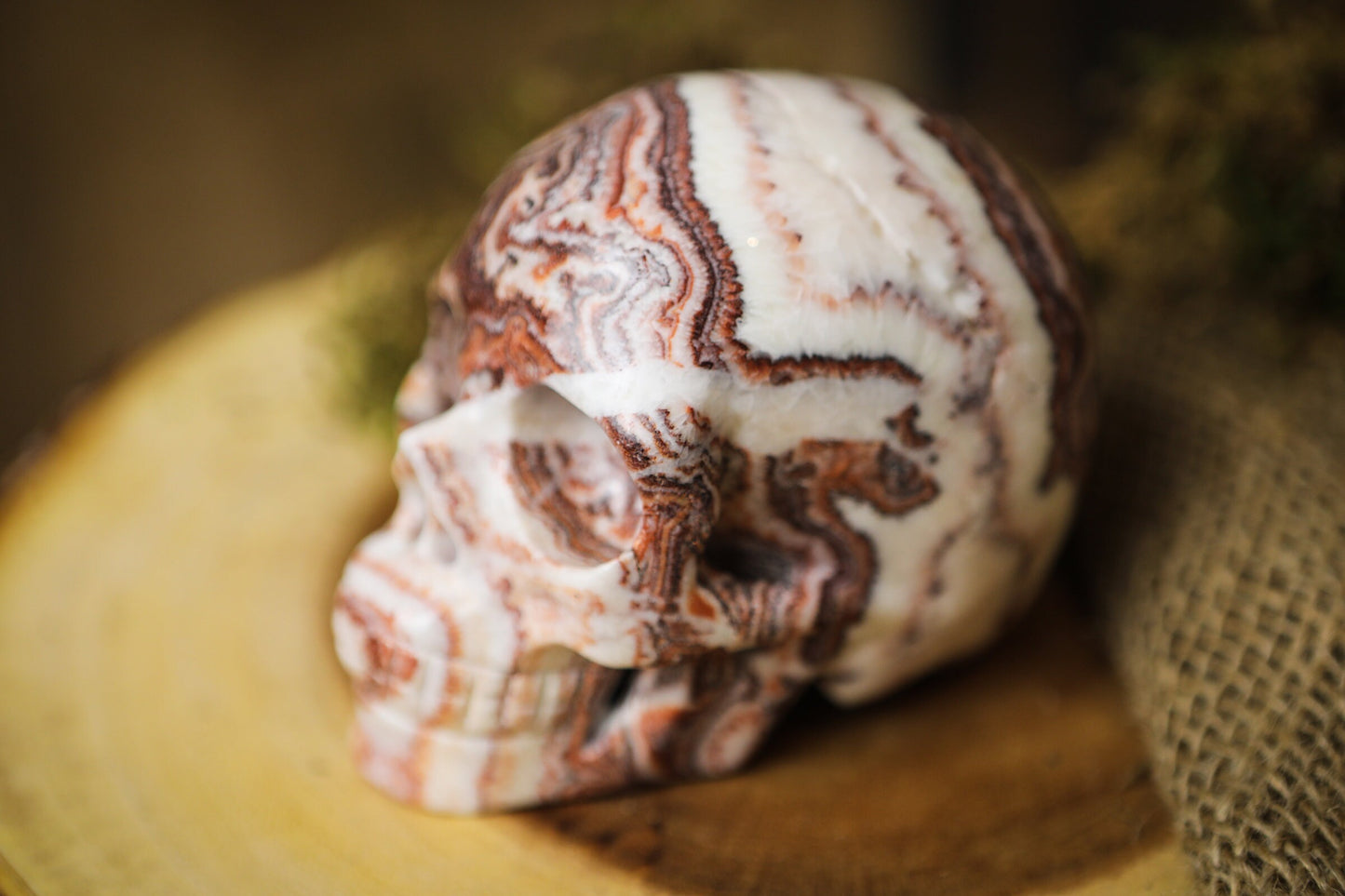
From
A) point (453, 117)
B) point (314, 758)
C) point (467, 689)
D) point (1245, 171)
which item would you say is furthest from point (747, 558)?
point (453, 117)

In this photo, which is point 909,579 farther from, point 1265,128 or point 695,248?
point 1265,128

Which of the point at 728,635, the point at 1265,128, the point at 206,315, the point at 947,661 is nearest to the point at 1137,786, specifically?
the point at 947,661

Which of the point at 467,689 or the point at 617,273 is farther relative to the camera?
the point at 467,689

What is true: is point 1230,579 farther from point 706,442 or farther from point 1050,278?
point 706,442

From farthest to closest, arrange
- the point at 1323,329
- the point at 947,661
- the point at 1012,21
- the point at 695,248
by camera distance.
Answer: the point at 1012,21 < the point at 1323,329 < the point at 947,661 < the point at 695,248

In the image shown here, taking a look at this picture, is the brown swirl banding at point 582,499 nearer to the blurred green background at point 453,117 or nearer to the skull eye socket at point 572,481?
the skull eye socket at point 572,481

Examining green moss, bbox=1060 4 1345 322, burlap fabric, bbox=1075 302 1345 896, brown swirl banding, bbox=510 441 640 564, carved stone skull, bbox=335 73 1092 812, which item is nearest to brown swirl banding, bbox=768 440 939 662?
carved stone skull, bbox=335 73 1092 812

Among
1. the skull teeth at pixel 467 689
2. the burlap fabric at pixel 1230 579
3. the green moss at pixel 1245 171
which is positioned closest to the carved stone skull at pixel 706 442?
the skull teeth at pixel 467 689
